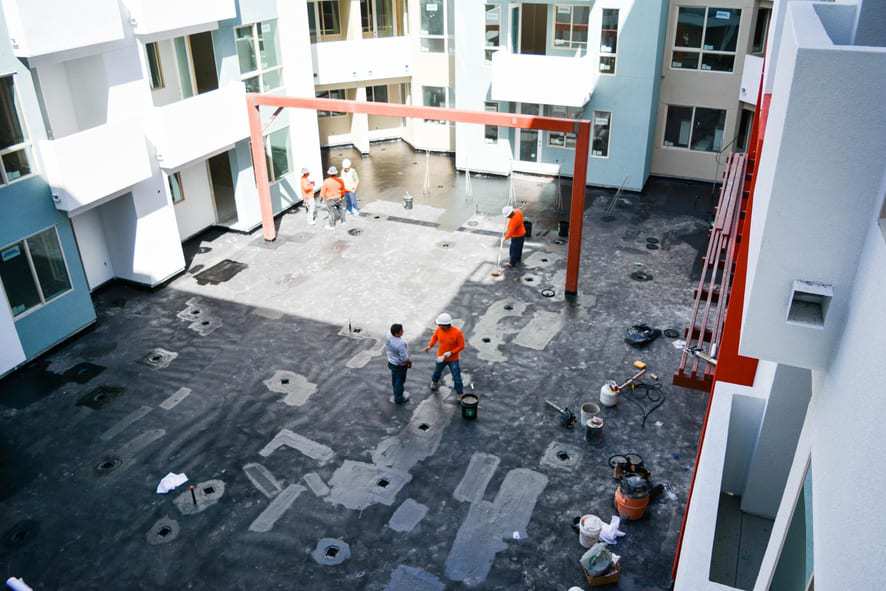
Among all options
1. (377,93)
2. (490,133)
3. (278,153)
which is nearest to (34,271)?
(278,153)

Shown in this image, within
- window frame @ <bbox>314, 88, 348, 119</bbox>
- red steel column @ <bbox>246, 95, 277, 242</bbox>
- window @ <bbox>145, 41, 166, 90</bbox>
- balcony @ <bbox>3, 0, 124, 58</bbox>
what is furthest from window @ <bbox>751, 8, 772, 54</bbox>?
balcony @ <bbox>3, 0, 124, 58</bbox>

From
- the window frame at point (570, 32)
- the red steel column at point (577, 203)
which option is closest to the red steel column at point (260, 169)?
the red steel column at point (577, 203)

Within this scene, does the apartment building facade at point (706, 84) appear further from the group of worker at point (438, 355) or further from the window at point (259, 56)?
the group of worker at point (438, 355)

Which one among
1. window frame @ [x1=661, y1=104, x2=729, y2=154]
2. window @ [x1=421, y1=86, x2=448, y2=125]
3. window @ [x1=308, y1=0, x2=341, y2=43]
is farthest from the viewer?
window @ [x1=421, y1=86, x2=448, y2=125]

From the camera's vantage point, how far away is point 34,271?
52.9ft

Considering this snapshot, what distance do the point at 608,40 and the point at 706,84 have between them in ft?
12.4

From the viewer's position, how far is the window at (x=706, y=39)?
23547 millimetres

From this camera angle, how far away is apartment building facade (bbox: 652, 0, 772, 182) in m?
23.3

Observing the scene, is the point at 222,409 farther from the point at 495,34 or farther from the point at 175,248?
the point at 495,34

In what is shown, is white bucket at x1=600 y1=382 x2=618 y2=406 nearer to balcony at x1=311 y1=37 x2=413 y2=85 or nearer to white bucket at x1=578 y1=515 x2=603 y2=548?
white bucket at x1=578 y1=515 x2=603 y2=548

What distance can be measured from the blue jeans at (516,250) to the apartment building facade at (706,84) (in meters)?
9.18

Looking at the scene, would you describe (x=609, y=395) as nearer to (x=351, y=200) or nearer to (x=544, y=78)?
(x=351, y=200)

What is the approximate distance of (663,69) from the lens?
81.9ft

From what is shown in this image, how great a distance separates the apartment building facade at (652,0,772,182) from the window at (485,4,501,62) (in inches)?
226
